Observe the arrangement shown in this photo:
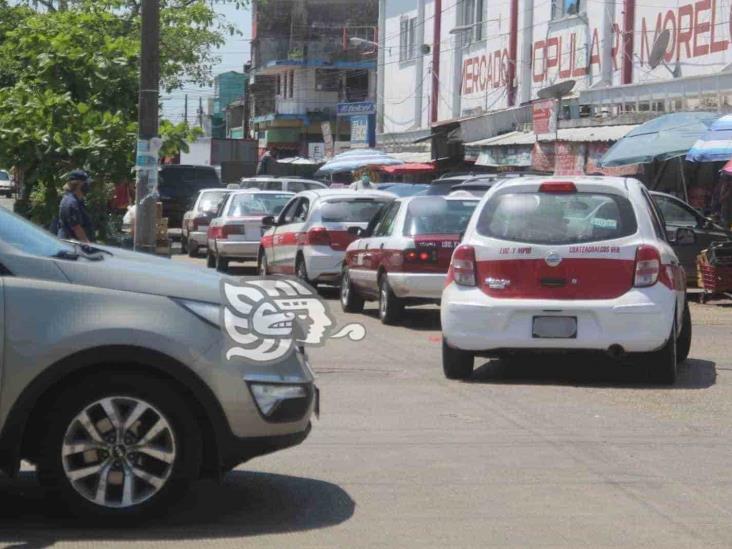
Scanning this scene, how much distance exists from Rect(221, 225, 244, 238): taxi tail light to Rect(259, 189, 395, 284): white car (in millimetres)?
4587

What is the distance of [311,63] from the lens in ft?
239

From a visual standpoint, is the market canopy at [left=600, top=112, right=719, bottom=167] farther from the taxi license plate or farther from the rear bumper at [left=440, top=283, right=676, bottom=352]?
the taxi license plate

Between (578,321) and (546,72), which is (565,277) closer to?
(578,321)

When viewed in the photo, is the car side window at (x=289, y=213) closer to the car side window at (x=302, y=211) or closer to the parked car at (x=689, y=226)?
the car side window at (x=302, y=211)

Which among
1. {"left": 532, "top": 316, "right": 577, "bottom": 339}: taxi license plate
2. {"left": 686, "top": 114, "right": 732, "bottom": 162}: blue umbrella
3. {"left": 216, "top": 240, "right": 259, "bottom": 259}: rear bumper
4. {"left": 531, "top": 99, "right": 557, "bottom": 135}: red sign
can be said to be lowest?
{"left": 216, "top": 240, "right": 259, "bottom": 259}: rear bumper

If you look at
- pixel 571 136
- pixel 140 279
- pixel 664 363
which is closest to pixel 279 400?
pixel 140 279

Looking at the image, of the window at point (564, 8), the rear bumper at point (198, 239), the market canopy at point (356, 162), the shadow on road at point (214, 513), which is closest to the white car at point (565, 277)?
the shadow on road at point (214, 513)

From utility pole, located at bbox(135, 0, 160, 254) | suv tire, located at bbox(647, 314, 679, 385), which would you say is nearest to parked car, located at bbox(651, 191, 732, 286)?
utility pole, located at bbox(135, 0, 160, 254)

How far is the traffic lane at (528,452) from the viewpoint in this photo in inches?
259

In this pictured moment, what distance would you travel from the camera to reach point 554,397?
1053 centimetres

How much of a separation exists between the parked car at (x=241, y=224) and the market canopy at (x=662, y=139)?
6.40 m

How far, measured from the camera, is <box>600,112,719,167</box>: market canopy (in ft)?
70.2

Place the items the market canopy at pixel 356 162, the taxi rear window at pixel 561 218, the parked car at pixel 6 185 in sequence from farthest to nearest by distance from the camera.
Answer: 1. the parked car at pixel 6 185
2. the market canopy at pixel 356 162
3. the taxi rear window at pixel 561 218

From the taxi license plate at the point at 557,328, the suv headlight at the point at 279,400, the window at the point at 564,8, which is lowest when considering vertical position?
the taxi license plate at the point at 557,328
